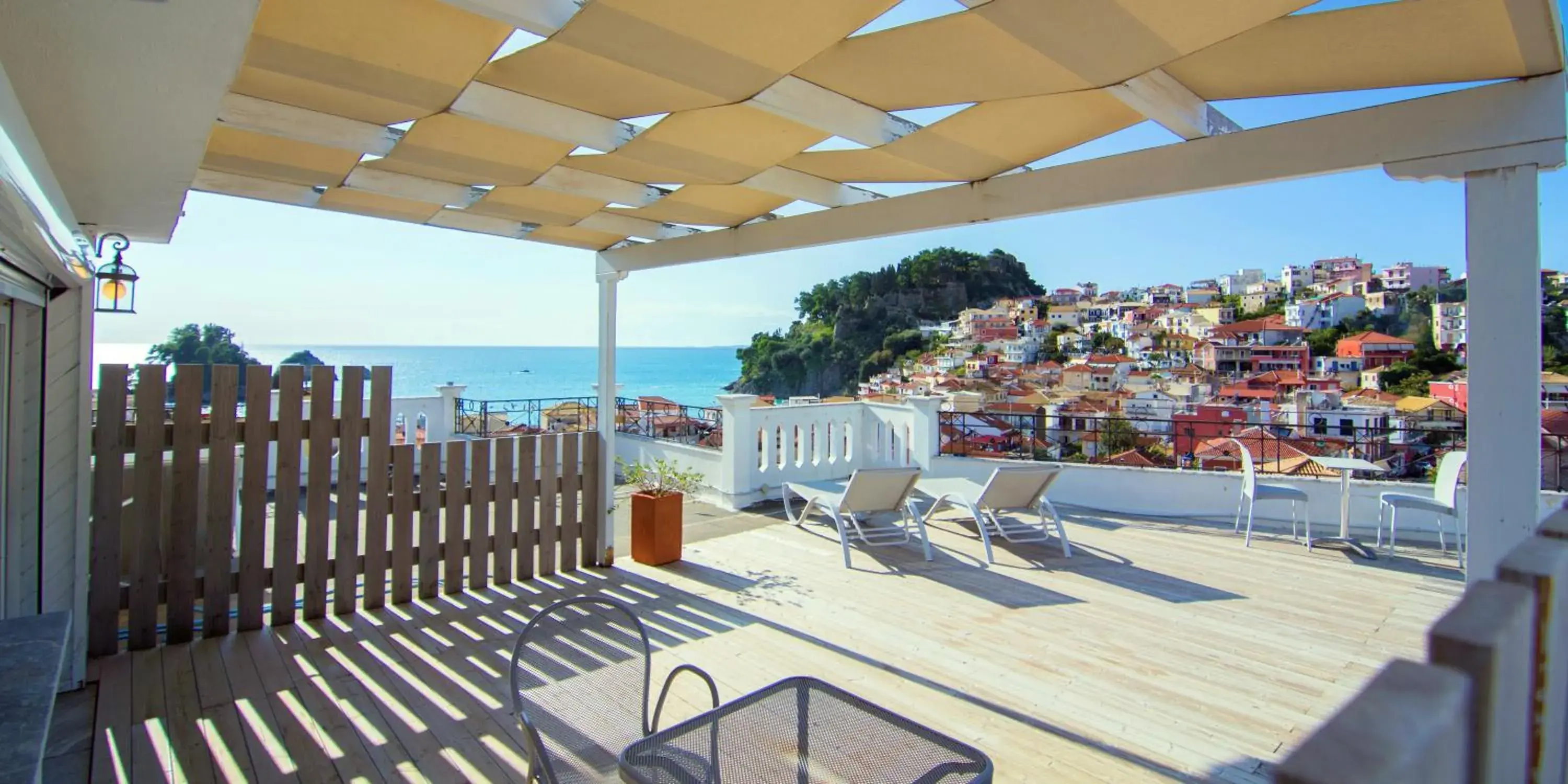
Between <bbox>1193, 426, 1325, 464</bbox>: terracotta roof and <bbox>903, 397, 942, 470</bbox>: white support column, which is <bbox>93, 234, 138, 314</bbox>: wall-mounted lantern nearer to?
<bbox>903, 397, 942, 470</bbox>: white support column

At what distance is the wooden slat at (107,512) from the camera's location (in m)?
3.66

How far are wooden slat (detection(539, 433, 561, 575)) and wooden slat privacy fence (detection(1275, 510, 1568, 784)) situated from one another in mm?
5003

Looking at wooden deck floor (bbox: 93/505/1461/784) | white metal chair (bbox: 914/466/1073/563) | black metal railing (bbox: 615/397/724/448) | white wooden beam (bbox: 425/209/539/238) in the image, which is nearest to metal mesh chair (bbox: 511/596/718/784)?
wooden deck floor (bbox: 93/505/1461/784)

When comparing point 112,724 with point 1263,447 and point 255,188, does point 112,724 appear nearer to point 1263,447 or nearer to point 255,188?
point 255,188

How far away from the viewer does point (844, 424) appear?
8.50 m

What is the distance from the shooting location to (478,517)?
15.7 ft

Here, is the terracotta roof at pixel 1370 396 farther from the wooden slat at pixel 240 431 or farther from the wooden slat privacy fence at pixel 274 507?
the wooden slat at pixel 240 431

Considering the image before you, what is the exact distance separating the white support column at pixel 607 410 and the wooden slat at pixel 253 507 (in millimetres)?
2021

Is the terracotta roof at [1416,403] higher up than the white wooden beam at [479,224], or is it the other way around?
the white wooden beam at [479,224]

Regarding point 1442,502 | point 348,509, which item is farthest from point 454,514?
point 1442,502

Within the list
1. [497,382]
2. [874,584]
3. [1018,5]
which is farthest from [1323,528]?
[497,382]

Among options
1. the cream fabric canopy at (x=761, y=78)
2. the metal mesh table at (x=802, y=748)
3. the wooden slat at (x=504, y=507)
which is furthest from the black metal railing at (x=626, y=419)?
the metal mesh table at (x=802, y=748)

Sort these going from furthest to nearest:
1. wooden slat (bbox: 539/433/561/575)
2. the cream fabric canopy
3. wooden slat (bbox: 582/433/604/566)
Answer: wooden slat (bbox: 582/433/604/566) → wooden slat (bbox: 539/433/561/575) → the cream fabric canopy

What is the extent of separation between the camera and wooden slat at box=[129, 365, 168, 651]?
377cm
